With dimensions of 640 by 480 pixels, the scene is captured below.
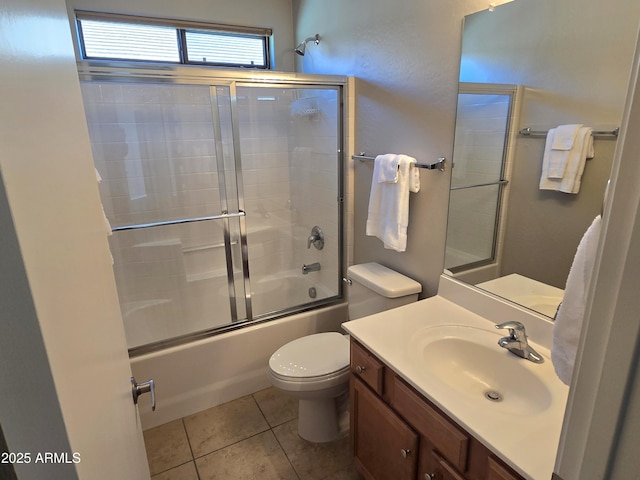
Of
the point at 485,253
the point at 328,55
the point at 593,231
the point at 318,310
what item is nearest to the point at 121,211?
the point at 318,310

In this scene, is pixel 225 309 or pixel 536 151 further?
pixel 225 309

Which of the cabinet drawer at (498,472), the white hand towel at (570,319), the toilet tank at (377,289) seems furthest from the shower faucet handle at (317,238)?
the white hand towel at (570,319)

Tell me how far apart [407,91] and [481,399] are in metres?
1.42

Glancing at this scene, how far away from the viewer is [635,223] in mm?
364

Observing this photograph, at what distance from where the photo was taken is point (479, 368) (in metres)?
1.39

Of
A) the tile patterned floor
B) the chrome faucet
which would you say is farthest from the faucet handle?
the tile patterned floor

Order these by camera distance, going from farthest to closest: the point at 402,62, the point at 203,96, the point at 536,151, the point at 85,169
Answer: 1. the point at 203,96
2. the point at 402,62
3. the point at 536,151
4. the point at 85,169

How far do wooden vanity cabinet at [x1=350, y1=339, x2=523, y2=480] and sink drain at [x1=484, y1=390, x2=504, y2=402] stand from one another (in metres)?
0.28

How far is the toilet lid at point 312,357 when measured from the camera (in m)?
1.80

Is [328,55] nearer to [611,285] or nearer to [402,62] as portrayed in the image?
[402,62]

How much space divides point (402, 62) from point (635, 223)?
1.72 metres

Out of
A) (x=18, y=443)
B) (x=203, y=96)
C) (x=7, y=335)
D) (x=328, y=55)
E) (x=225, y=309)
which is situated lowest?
(x=225, y=309)

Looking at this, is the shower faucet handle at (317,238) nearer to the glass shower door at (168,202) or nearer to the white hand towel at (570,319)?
the glass shower door at (168,202)

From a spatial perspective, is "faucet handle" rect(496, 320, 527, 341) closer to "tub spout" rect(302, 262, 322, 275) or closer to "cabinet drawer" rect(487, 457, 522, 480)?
"cabinet drawer" rect(487, 457, 522, 480)
